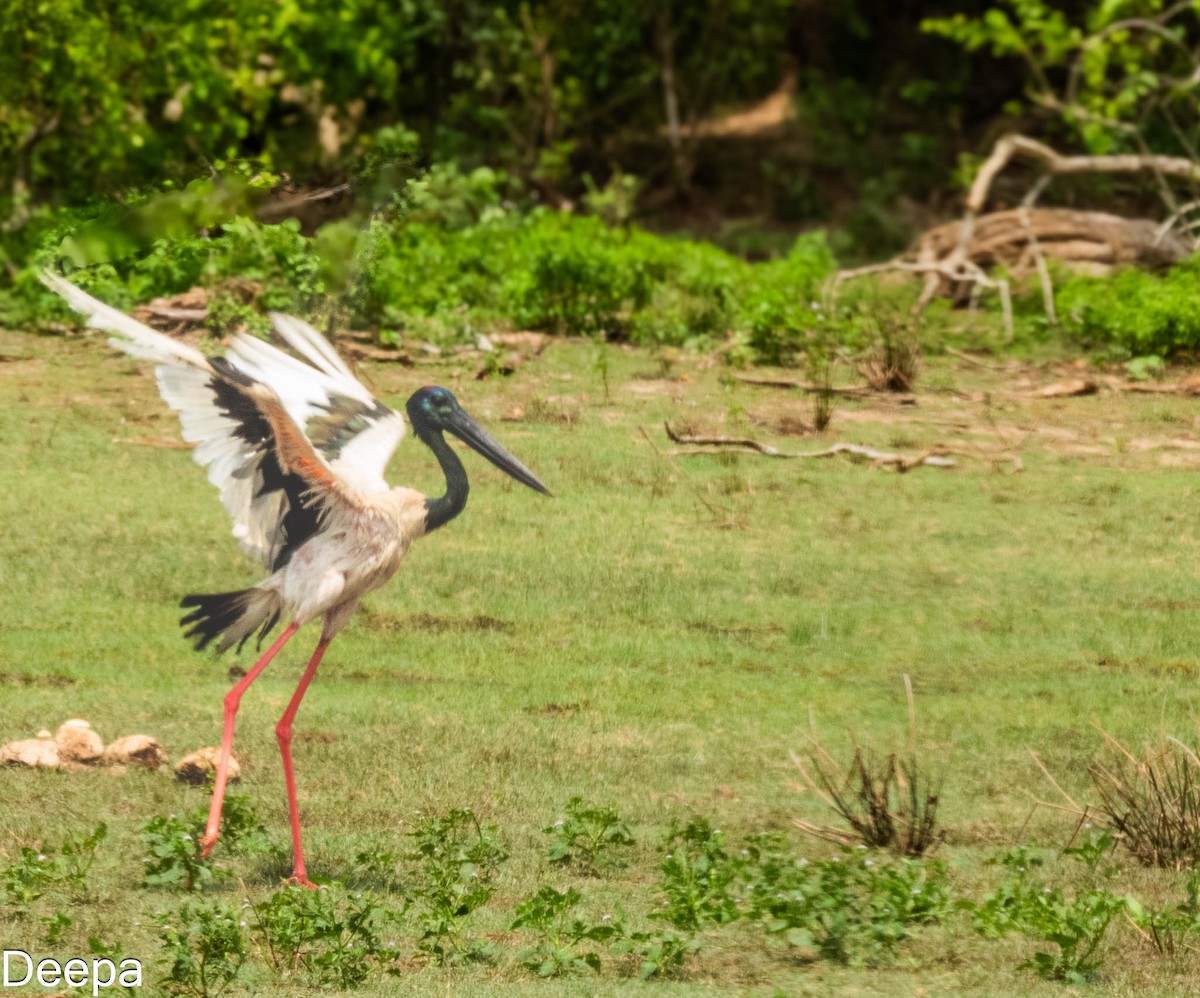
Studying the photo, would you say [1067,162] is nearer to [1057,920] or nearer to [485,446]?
[485,446]

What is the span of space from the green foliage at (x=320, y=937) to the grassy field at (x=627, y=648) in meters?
0.09

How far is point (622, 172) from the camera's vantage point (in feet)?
64.1

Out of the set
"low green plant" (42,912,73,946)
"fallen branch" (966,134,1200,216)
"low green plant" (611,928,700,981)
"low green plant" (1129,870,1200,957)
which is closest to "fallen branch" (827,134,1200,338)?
"fallen branch" (966,134,1200,216)

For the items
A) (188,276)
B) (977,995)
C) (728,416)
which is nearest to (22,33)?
(188,276)

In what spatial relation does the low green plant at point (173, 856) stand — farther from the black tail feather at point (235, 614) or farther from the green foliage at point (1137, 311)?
the green foliage at point (1137, 311)

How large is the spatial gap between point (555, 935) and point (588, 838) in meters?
0.85

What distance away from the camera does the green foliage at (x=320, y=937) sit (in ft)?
16.2

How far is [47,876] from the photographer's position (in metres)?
5.34

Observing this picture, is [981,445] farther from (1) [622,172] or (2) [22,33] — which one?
(1) [622,172]

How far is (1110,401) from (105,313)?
7062 mm

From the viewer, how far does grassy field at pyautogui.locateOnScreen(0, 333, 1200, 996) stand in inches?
227

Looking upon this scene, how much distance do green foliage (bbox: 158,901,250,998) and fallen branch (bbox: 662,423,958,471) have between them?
4.72 meters

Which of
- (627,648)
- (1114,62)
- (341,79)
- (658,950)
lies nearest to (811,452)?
(627,648)

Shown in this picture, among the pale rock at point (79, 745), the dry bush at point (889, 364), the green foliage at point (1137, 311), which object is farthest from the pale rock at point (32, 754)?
the green foliage at point (1137, 311)
